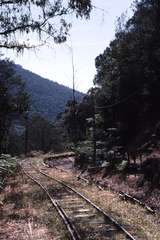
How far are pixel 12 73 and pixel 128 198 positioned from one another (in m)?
42.1

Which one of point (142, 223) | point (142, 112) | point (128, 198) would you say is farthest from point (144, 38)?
point (142, 223)

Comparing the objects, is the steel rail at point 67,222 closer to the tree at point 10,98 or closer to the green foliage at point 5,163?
the green foliage at point 5,163

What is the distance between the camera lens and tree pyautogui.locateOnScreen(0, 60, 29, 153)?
184ft

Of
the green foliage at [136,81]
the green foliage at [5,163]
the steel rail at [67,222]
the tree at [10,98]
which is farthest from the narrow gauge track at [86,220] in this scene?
the tree at [10,98]

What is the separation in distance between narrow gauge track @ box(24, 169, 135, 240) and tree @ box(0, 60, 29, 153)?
33349mm

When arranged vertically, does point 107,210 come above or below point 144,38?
below

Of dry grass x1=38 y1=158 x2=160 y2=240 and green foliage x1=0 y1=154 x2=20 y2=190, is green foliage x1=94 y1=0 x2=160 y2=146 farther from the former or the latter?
dry grass x1=38 y1=158 x2=160 y2=240

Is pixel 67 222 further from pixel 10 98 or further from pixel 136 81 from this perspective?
pixel 10 98

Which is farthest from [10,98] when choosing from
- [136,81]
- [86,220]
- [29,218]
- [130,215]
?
[86,220]

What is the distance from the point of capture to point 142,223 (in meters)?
15.2

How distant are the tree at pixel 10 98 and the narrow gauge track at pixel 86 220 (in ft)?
109

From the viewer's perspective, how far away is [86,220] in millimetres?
16125

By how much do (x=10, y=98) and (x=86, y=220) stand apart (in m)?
45.6

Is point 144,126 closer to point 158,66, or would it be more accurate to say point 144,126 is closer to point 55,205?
point 158,66
